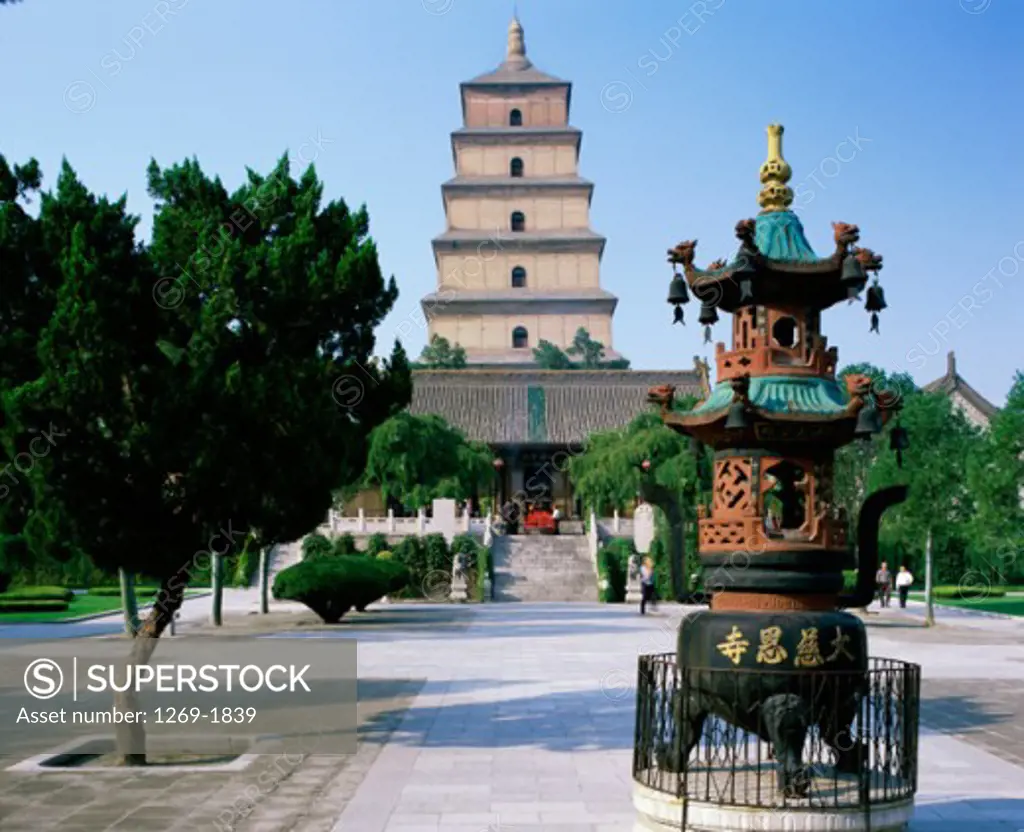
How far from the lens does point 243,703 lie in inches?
535

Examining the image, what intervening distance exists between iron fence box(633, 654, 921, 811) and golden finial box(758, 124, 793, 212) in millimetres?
2985

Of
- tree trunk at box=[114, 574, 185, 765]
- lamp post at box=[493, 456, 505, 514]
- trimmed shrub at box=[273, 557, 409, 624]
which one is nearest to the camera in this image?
tree trunk at box=[114, 574, 185, 765]

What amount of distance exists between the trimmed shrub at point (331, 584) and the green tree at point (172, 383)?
1244cm

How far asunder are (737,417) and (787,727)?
1731mm

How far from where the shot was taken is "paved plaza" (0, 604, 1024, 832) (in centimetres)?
811

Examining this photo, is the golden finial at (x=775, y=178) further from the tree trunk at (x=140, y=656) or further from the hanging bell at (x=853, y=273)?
the tree trunk at (x=140, y=656)

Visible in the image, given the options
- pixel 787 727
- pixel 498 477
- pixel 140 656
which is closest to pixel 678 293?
pixel 787 727

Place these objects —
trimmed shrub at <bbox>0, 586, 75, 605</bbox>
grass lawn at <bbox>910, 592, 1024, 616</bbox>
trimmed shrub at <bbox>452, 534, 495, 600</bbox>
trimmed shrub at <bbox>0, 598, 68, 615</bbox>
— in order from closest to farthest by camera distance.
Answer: trimmed shrub at <bbox>0, 598, 68, 615</bbox>, grass lawn at <bbox>910, 592, 1024, 616</bbox>, trimmed shrub at <bbox>0, 586, 75, 605</bbox>, trimmed shrub at <bbox>452, 534, 495, 600</bbox>

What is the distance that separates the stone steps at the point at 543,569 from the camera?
112 feet

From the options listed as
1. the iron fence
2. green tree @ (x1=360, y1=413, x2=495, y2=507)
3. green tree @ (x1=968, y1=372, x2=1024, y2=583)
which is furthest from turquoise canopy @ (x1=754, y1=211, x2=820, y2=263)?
green tree @ (x1=360, y1=413, x2=495, y2=507)

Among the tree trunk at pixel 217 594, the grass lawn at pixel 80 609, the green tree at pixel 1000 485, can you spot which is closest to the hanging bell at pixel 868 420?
the tree trunk at pixel 217 594

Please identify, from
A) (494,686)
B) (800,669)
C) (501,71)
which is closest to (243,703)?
(494,686)

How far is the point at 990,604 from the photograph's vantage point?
112ft

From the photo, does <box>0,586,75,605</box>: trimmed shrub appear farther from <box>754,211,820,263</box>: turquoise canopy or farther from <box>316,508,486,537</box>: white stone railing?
<box>754,211,820,263</box>: turquoise canopy
